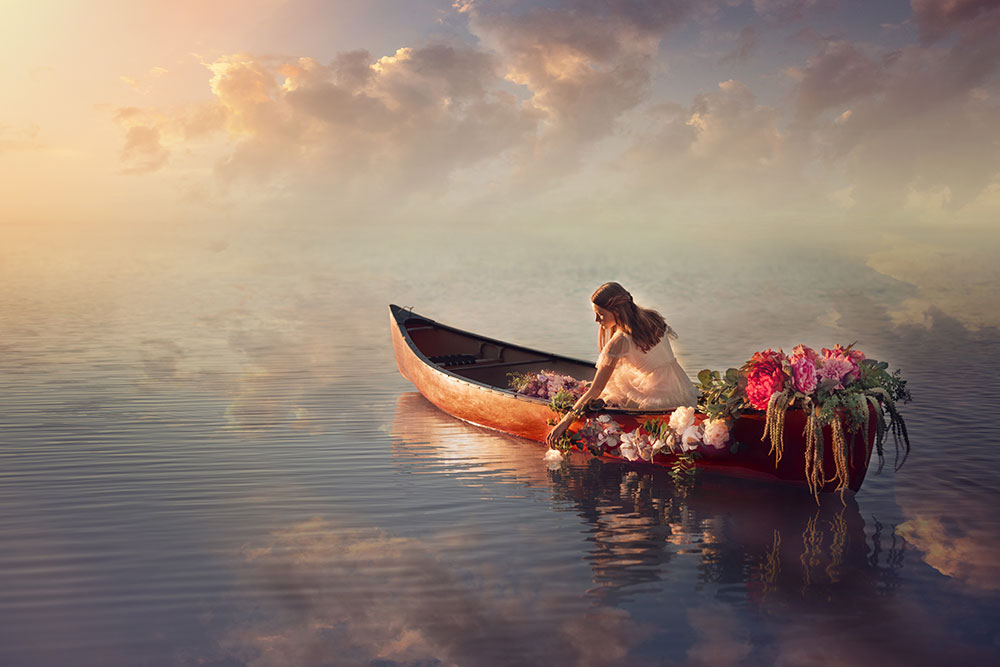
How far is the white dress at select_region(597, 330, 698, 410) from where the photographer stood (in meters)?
7.43

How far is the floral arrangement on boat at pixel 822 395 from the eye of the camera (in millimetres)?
6227

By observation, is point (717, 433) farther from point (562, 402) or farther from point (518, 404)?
point (518, 404)

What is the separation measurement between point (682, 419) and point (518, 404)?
6.47 feet

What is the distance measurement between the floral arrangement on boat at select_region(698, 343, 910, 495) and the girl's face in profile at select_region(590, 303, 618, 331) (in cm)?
131

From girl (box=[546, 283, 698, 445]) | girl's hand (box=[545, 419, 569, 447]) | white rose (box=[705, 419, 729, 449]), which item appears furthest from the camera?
girl's hand (box=[545, 419, 569, 447])

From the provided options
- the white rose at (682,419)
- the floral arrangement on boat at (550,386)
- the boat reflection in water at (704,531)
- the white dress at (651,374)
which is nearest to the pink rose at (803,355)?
the white rose at (682,419)

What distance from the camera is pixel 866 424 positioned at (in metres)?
6.25

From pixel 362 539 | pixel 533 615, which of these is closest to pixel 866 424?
pixel 533 615

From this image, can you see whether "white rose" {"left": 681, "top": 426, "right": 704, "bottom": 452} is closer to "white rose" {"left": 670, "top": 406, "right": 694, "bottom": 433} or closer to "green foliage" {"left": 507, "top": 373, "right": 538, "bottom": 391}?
"white rose" {"left": 670, "top": 406, "right": 694, "bottom": 433}

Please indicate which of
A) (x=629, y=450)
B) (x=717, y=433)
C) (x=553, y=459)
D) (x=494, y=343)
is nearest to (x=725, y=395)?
(x=717, y=433)

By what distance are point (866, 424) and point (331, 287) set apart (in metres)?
29.9

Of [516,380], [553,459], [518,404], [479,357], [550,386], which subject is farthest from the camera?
[479,357]

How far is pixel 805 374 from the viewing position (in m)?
6.27

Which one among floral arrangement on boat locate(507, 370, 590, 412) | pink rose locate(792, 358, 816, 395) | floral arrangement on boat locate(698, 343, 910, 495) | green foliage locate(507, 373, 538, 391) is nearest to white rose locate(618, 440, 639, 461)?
floral arrangement on boat locate(507, 370, 590, 412)
